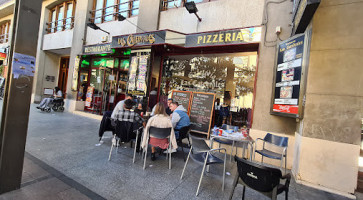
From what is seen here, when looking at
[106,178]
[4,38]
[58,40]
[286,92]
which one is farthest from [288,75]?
[4,38]

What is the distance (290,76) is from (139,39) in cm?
530

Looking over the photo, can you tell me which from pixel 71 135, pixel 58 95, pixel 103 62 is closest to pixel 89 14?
pixel 103 62

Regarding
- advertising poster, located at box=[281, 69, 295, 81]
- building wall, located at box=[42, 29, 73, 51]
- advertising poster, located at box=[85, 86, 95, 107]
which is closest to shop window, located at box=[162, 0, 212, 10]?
advertising poster, located at box=[281, 69, 295, 81]

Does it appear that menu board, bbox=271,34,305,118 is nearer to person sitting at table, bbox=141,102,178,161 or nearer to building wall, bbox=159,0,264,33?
building wall, bbox=159,0,264,33

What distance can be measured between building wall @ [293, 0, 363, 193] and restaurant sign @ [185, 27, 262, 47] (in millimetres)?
1536

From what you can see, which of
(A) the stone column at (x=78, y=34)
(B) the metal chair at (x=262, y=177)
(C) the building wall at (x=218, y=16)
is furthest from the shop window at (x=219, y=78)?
(A) the stone column at (x=78, y=34)

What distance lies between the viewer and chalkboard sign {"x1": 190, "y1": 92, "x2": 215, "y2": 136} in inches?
222

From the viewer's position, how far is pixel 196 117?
19.2ft

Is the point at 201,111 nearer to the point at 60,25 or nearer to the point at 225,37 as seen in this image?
the point at 225,37

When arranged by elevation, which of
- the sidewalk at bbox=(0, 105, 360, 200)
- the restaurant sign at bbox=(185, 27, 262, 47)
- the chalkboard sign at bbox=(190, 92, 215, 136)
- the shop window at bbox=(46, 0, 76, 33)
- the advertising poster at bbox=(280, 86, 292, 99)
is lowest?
the sidewalk at bbox=(0, 105, 360, 200)

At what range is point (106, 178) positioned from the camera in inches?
116

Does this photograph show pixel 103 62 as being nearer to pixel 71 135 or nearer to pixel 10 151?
pixel 71 135

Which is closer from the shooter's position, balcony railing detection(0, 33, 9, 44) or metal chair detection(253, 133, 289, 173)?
metal chair detection(253, 133, 289, 173)

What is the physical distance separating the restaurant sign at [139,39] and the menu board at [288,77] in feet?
12.5
